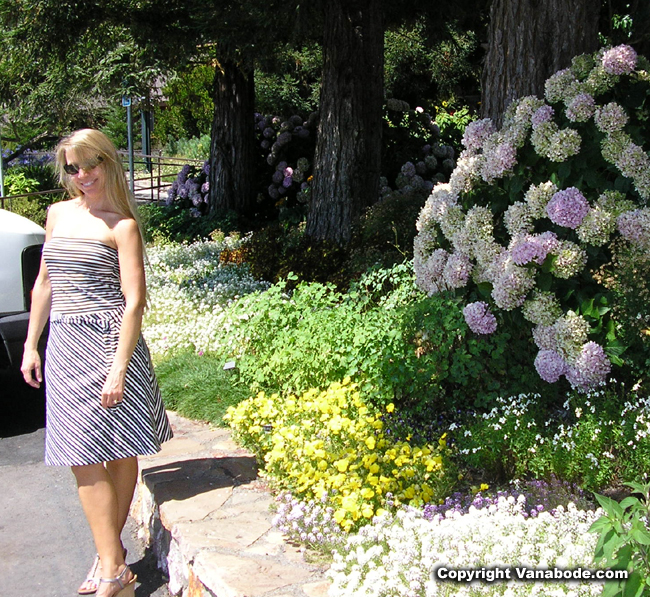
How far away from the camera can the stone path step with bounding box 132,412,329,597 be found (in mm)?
3037

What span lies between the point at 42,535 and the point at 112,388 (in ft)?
4.11

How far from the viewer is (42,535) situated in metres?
3.96

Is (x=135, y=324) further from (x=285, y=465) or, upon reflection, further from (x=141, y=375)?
(x=285, y=465)

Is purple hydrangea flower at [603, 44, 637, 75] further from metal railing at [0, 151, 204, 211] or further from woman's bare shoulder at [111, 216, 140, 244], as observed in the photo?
metal railing at [0, 151, 204, 211]

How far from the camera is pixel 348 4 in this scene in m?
8.69

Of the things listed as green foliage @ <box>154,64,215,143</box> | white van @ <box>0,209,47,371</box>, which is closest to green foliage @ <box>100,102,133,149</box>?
green foliage @ <box>154,64,215,143</box>

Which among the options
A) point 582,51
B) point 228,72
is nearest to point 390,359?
point 582,51

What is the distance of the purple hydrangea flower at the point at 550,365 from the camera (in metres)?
4.34

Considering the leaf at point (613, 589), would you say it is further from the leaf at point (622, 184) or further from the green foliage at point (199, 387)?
the green foliage at point (199, 387)

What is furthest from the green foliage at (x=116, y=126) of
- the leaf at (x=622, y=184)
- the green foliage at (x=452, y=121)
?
the leaf at (x=622, y=184)

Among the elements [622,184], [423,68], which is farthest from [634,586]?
[423,68]

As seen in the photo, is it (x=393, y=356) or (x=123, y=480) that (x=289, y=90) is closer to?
(x=393, y=356)

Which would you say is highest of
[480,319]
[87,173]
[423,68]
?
[423,68]

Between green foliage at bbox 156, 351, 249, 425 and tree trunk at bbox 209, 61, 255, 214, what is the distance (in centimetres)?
712
